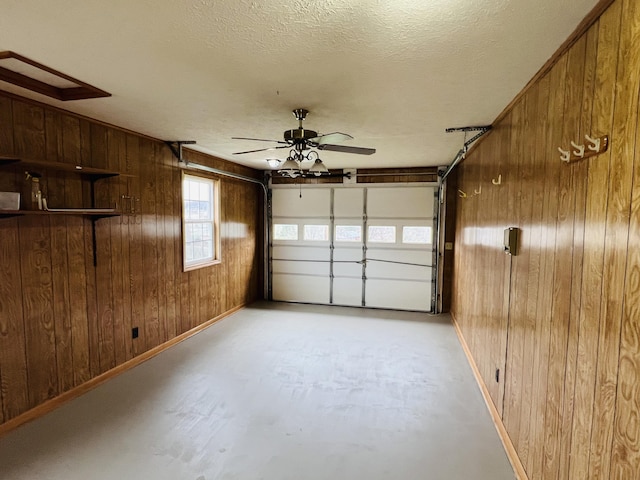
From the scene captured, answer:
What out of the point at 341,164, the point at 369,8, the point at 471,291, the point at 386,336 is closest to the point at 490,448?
the point at 471,291

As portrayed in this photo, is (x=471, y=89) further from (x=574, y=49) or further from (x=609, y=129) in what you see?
(x=609, y=129)

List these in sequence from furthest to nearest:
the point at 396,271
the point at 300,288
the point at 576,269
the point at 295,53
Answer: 1. the point at 300,288
2. the point at 396,271
3. the point at 295,53
4. the point at 576,269

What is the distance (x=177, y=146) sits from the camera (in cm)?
408

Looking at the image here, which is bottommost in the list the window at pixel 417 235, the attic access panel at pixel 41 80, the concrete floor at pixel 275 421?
the concrete floor at pixel 275 421

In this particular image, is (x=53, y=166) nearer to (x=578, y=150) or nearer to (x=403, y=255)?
(x=578, y=150)

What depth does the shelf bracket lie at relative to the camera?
13.0 feet

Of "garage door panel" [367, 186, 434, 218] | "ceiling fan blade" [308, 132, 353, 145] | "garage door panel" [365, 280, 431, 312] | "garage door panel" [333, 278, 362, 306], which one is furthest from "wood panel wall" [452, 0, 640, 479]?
"garage door panel" [333, 278, 362, 306]

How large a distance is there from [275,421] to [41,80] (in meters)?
2.93

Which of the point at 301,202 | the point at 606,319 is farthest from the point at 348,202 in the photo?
the point at 606,319

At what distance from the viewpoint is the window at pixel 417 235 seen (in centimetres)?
575

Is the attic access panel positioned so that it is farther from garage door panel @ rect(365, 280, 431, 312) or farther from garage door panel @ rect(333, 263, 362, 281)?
garage door panel @ rect(365, 280, 431, 312)

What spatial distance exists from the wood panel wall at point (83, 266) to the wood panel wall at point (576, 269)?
3479mm

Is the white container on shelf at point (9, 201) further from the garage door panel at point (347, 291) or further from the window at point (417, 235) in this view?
the window at point (417, 235)

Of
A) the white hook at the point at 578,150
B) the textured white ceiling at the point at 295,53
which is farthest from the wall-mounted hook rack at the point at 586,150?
the textured white ceiling at the point at 295,53
